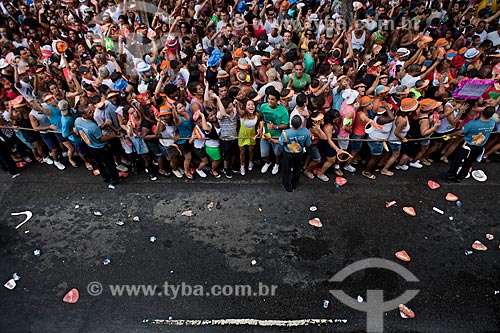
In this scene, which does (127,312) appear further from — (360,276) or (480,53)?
(480,53)

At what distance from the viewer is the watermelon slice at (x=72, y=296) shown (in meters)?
4.48

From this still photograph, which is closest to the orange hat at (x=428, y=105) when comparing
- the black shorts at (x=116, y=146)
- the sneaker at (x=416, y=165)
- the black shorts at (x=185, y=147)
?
the sneaker at (x=416, y=165)

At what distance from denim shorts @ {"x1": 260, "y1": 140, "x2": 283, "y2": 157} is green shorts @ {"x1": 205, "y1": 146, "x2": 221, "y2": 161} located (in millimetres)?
790

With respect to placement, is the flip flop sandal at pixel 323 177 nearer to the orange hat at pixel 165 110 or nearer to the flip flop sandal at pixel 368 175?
the flip flop sandal at pixel 368 175

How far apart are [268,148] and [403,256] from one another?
9.18ft

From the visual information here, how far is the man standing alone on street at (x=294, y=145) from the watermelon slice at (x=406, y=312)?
2.53 meters

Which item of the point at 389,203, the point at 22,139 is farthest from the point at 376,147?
the point at 22,139

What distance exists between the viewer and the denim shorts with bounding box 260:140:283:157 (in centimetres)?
594

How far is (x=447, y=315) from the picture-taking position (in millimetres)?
4160

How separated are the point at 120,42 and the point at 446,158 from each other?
7.24 meters

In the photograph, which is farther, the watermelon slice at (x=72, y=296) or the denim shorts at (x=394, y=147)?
the denim shorts at (x=394, y=147)

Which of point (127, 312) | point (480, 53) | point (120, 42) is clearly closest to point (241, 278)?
point (127, 312)

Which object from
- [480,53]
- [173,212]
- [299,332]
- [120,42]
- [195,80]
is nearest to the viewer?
[299,332]

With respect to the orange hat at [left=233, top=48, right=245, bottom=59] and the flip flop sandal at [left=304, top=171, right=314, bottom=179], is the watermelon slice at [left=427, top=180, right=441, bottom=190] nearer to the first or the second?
the flip flop sandal at [left=304, top=171, right=314, bottom=179]
